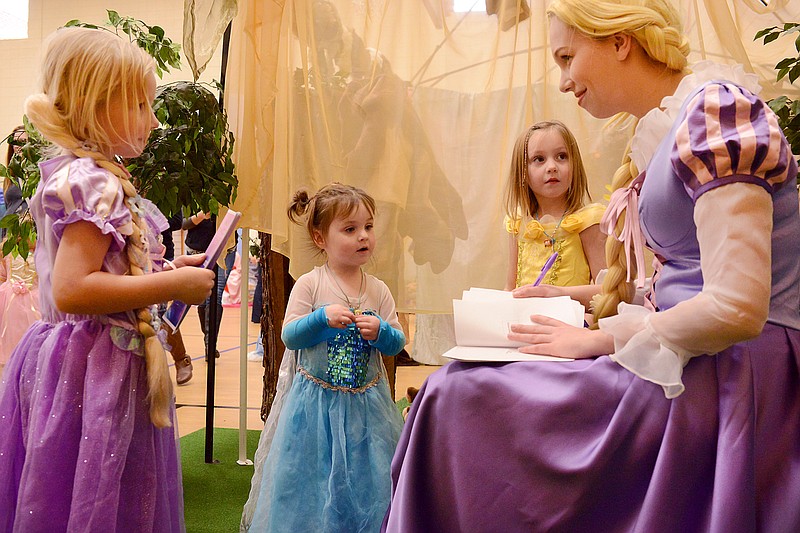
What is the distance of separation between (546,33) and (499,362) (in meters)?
1.74

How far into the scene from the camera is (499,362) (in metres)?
1.18

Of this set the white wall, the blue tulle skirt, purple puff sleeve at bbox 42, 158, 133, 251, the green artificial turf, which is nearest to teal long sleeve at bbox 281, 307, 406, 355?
the blue tulle skirt

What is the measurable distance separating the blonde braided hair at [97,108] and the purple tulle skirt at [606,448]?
592 millimetres

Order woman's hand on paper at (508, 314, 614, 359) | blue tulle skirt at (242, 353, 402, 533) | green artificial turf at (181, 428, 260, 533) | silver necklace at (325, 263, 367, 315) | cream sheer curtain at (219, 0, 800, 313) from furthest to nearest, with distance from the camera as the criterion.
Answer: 1. cream sheer curtain at (219, 0, 800, 313)
2. green artificial turf at (181, 428, 260, 533)
3. silver necklace at (325, 263, 367, 315)
4. blue tulle skirt at (242, 353, 402, 533)
5. woman's hand on paper at (508, 314, 614, 359)

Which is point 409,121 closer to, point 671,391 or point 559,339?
point 559,339

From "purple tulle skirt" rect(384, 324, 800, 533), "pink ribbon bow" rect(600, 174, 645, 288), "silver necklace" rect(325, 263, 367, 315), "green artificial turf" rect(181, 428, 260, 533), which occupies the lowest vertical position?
"green artificial turf" rect(181, 428, 260, 533)

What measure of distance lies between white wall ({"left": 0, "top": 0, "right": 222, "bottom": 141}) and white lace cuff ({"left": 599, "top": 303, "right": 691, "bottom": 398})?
24.1 feet

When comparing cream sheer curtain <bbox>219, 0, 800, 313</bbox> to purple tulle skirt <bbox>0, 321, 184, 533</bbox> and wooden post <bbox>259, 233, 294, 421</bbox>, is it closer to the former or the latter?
wooden post <bbox>259, 233, 294, 421</bbox>

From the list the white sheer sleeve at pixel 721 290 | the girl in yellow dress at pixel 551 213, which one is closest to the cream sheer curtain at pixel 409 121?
the girl in yellow dress at pixel 551 213

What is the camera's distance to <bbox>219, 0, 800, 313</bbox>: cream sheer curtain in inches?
105

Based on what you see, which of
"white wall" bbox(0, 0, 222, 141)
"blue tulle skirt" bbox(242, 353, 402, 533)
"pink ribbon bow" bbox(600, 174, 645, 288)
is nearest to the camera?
"pink ribbon bow" bbox(600, 174, 645, 288)

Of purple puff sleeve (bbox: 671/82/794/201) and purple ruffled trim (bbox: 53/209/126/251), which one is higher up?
purple puff sleeve (bbox: 671/82/794/201)

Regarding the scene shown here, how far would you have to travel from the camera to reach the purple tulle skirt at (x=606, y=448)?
992mm

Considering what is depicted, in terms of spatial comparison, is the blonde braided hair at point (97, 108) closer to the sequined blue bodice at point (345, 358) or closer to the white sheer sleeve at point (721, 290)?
the sequined blue bodice at point (345, 358)
